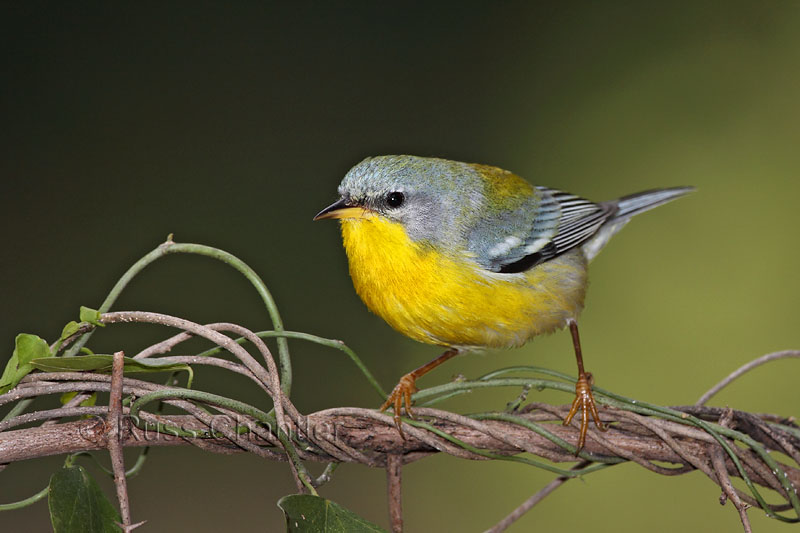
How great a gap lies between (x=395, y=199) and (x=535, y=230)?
1.66 feet

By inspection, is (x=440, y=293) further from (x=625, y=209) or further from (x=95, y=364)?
(x=625, y=209)

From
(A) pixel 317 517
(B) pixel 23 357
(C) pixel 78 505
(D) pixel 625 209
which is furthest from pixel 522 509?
(D) pixel 625 209

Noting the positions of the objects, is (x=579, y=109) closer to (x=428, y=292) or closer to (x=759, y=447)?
(x=428, y=292)

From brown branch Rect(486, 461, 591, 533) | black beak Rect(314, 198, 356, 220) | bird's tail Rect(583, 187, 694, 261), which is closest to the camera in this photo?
brown branch Rect(486, 461, 591, 533)

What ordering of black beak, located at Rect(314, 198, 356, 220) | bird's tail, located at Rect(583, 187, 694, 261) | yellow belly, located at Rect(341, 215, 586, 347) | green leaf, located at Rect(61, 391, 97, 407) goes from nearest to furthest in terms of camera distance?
green leaf, located at Rect(61, 391, 97, 407)
yellow belly, located at Rect(341, 215, 586, 347)
black beak, located at Rect(314, 198, 356, 220)
bird's tail, located at Rect(583, 187, 694, 261)

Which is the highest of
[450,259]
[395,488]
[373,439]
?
[450,259]

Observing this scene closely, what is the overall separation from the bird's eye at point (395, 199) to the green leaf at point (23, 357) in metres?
1.09

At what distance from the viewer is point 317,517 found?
1233 millimetres

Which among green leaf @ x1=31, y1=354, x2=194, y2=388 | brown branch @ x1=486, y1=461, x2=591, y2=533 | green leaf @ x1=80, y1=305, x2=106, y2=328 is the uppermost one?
green leaf @ x1=80, y1=305, x2=106, y2=328

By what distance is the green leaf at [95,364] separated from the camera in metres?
1.25

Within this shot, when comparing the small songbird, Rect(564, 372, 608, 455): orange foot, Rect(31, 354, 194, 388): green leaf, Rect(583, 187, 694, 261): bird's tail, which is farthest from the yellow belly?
Rect(31, 354, 194, 388): green leaf

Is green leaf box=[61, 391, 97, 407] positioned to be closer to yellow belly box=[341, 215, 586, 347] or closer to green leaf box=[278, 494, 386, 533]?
green leaf box=[278, 494, 386, 533]

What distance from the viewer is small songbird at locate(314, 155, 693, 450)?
203 centimetres

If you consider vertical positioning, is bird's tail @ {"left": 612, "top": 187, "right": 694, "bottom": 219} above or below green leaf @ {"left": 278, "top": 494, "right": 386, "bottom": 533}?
above
